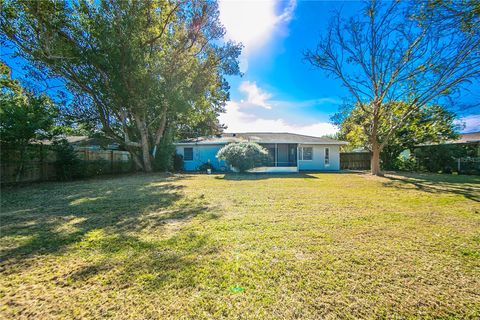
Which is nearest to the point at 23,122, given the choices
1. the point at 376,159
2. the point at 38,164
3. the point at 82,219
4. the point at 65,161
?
the point at 38,164

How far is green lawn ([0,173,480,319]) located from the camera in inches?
73.3

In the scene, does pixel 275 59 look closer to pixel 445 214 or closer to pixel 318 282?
pixel 445 214

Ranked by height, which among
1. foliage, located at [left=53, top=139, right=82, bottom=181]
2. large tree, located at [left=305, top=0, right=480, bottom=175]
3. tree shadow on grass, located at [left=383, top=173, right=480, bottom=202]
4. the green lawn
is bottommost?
the green lawn

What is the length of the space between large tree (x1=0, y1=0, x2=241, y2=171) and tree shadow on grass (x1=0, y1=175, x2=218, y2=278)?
7259 millimetres

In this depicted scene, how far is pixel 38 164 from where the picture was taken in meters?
9.72

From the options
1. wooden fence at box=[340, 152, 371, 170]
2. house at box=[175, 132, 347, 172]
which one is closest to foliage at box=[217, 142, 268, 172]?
house at box=[175, 132, 347, 172]

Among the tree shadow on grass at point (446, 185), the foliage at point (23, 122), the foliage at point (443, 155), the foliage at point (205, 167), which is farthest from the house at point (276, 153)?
the foliage at point (23, 122)

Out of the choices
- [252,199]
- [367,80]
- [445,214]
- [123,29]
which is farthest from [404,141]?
[123,29]

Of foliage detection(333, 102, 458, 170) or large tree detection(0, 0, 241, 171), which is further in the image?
foliage detection(333, 102, 458, 170)

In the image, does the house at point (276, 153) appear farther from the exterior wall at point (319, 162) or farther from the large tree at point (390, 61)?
the large tree at point (390, 61)

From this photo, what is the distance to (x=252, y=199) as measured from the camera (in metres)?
6.34

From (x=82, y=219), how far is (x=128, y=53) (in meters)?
10.1

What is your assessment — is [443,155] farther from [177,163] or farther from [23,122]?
[23,122]

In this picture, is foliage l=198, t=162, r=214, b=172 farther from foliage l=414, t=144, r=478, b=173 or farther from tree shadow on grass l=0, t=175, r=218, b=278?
foliage l=414, t=144, r=478, b=173
